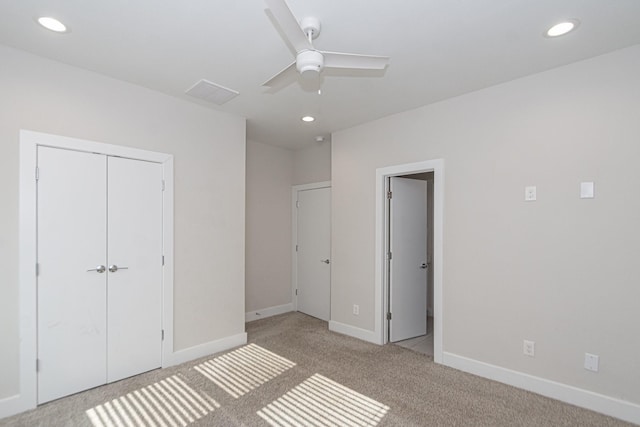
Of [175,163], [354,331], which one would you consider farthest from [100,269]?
[354,331]

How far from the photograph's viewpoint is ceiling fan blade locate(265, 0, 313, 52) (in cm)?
130

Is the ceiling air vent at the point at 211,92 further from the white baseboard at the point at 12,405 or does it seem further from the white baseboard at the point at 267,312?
the white baseboard at the point at 267,312

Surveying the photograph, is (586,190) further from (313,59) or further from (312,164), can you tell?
(312,164)

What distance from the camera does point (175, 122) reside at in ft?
10.2

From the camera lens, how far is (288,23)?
1.42 m

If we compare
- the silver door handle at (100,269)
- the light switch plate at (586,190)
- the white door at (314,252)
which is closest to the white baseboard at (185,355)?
the silver door handle at (100,269)

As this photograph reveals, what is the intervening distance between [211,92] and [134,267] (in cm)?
178

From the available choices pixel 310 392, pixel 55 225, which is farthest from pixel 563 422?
pixel 55 225

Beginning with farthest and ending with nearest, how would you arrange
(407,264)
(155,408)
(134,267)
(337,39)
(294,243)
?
(294,243), (407,264), (134,267), (155,408), (337,39)

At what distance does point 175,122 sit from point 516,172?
10.7 feet

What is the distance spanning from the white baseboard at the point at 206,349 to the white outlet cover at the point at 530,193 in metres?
3.25

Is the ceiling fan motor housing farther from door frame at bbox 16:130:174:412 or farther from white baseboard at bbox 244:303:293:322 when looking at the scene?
white baseboard at bbox 244:303:293:322

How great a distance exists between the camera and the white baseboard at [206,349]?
10.1ft

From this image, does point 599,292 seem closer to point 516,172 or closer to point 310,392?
point 516,172
